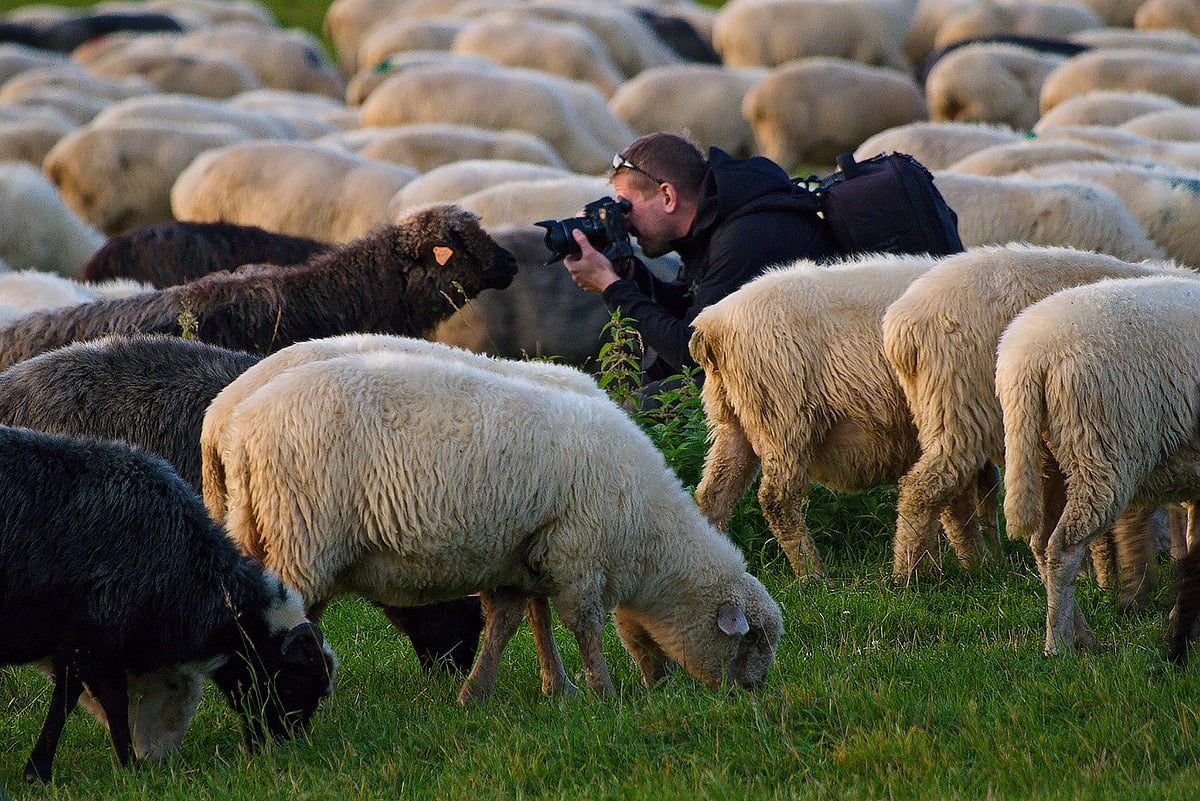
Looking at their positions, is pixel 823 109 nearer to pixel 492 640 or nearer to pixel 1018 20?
pixel 1018 20

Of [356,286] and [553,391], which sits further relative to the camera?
[356,286]

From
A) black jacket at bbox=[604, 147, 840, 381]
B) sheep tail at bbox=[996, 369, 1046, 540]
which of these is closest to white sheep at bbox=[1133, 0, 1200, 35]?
black jacket at bbox=[604, 147, 840, 381]

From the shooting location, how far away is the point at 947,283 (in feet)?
17.1

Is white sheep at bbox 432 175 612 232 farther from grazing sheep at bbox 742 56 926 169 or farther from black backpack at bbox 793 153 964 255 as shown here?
grazing sheep at bbox 742 56 926 169

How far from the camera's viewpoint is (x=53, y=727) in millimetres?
4137

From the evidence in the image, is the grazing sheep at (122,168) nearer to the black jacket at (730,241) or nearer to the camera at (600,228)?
the camera at (600,228)

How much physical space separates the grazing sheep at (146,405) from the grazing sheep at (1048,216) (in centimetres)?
422

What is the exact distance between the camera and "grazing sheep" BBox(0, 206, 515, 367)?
6.91 meters

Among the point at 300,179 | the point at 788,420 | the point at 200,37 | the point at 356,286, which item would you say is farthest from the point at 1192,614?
the point at 200,37

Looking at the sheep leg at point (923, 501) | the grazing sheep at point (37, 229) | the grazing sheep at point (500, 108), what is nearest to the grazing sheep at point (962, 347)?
the sheep leg at point (923, 501)

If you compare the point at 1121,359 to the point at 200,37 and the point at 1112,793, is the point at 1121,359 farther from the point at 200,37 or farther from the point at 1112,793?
the point at 200,37

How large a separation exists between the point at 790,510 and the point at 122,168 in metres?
11.8

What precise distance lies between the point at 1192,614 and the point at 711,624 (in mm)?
1358

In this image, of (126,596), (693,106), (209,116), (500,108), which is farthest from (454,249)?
(693,106)
